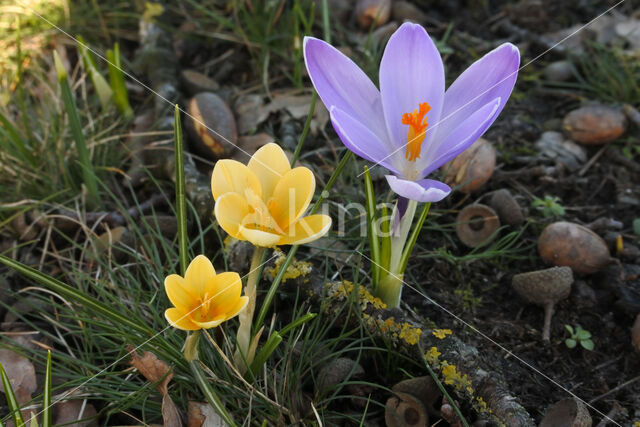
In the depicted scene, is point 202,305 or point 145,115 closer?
point 202,305

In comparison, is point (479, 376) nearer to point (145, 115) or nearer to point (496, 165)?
point (496, 165)

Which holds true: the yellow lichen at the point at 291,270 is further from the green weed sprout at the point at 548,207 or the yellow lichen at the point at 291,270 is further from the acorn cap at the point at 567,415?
the green weed sprout at the point at 548,207

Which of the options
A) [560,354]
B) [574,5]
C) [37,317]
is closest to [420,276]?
[560,354]

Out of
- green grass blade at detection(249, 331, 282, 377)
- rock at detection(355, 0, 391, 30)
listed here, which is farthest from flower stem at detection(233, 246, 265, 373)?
rock at detection(355, 0, 391, 30)

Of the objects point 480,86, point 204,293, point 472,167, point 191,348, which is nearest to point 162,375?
point 191,348

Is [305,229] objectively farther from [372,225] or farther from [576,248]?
[576,248]

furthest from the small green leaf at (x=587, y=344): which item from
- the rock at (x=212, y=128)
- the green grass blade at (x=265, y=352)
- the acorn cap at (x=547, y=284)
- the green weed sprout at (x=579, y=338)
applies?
the rock at (x=212, y=128)
